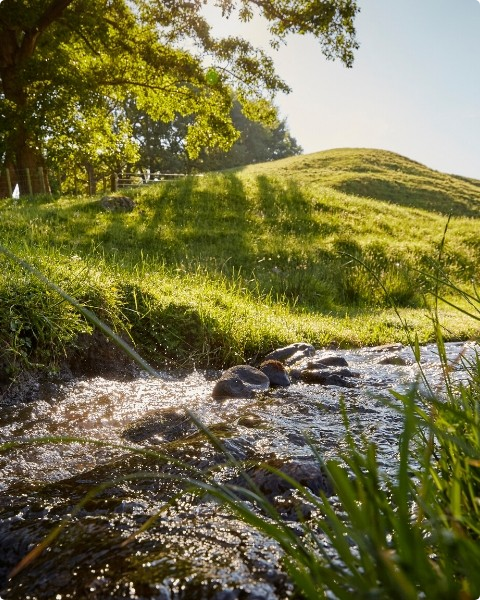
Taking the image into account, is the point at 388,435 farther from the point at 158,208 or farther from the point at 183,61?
the point at 183,61

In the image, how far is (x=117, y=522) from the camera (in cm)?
221

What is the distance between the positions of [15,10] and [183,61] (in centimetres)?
597

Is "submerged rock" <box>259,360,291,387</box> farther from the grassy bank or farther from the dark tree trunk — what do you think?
the dark tree trunk

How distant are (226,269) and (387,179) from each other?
22.2m

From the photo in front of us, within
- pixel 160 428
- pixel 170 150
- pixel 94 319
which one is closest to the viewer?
pixel 94 319

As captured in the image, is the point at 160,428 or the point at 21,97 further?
the point at 21,97

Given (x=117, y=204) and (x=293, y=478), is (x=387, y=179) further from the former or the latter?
(x=293, y=478)

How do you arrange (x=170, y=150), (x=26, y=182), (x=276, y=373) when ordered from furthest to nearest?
(x=170, y=150), (x=26, y=182), (x=276, y=373)

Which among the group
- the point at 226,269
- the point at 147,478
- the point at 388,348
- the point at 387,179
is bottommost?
the point at 388,348

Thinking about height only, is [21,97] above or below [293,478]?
above

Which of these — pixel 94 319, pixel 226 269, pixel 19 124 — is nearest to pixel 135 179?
pixel 19 124

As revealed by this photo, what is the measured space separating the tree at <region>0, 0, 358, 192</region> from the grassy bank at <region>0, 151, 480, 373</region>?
3.54 m

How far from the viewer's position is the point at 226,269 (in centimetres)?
1022

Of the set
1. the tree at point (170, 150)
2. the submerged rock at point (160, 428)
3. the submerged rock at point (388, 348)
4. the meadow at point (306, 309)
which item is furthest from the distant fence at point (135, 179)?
the submerged rock at point (160, 428)
